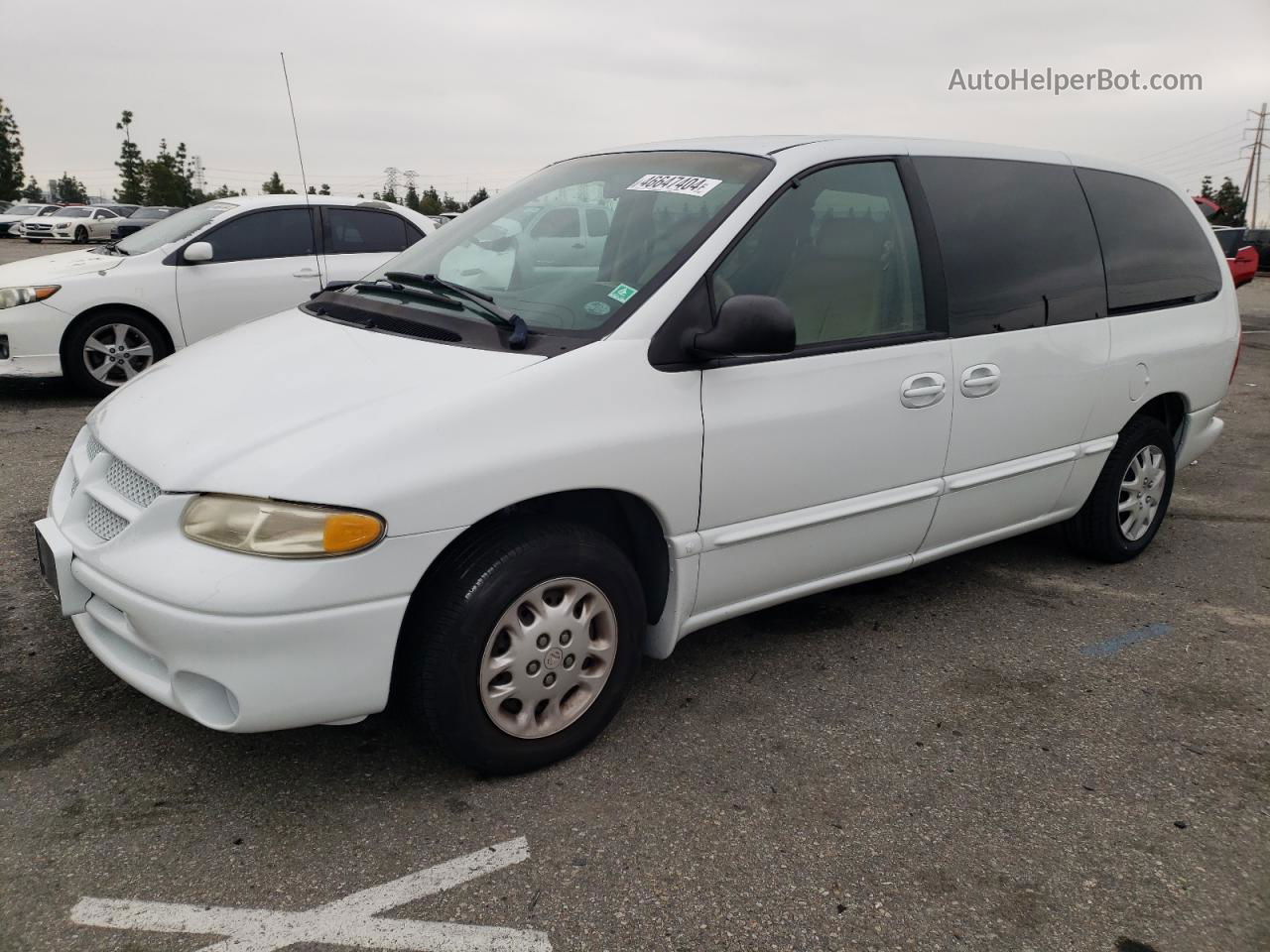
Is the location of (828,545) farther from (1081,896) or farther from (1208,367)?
(1208,367)

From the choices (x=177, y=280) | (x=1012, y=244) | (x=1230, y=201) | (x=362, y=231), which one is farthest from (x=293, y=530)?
(x=1230, y=201)

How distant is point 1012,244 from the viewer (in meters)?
3.71

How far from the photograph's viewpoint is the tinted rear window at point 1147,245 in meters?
4.10

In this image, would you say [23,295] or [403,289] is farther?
[23,295]

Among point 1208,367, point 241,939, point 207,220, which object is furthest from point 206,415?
point 207,220

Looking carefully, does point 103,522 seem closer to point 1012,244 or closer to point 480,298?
point 480,298

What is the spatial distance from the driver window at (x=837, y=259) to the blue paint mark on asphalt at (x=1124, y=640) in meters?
1.38

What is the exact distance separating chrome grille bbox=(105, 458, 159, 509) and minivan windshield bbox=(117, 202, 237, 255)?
5598 mm

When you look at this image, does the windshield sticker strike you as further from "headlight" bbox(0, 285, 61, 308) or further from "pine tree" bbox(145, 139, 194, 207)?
"pine tree" bbox(145, 139, 194, 207)

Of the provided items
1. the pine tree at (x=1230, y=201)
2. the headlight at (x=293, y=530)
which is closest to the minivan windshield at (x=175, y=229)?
the headlight at (x=293, y=530)

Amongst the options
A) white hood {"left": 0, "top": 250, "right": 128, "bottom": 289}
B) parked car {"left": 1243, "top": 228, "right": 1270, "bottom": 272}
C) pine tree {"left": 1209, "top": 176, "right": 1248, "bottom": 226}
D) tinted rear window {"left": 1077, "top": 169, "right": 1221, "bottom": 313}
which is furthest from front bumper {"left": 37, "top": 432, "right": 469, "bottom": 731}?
pine tree {"left": 1209, "top": 176, "right": 1248, "bottom": 226}

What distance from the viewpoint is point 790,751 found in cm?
293

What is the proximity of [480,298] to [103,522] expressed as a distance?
1182mm

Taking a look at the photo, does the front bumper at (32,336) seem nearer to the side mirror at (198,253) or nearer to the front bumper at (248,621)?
the side mirror at (198,253)
